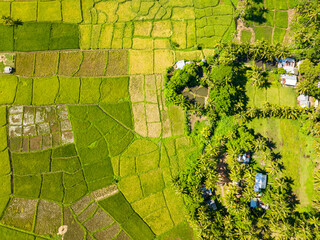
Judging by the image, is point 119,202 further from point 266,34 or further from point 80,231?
point 266,34

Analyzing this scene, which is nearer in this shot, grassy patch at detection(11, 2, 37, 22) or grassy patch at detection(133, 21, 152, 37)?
grassy patch at detection(11, 2, 37, 22)

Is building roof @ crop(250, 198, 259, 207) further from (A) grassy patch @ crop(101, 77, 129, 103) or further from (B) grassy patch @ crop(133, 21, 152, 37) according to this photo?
(B) grassy patch @ crop(133, 21, 152, 37)

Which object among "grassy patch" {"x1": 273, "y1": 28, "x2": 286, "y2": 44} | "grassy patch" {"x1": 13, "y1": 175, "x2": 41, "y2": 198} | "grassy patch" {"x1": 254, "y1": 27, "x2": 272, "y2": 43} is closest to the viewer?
"grassy patch" {"x1": 13, "y1": 175, "x2": 41, "y2": 198}

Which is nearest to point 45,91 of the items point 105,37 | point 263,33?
point 105,37

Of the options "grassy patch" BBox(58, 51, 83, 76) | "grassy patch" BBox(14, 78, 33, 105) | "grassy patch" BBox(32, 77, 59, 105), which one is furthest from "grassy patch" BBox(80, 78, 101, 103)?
"grassy patch" BBox(14, 78, 33, 105)

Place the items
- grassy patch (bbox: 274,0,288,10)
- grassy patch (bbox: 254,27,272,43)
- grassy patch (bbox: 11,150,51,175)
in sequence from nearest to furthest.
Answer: grassy patch (bbox: 11,150,51,175), grassy patch (bbox: 254,27,272,43), grassy patch (bbox: 274,0,288,10)

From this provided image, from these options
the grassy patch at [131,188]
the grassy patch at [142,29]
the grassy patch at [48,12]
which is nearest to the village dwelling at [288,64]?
the grassy patch at [142,29]

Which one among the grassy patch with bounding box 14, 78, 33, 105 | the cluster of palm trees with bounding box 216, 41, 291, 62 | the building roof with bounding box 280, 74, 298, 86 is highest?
the cluster of palm trees with bounding box 216, 41, 291, 62

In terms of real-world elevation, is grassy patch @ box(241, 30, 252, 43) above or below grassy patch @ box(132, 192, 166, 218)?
above

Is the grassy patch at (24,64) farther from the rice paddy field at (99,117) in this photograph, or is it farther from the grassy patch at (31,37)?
the grassy patch at (31,37)
